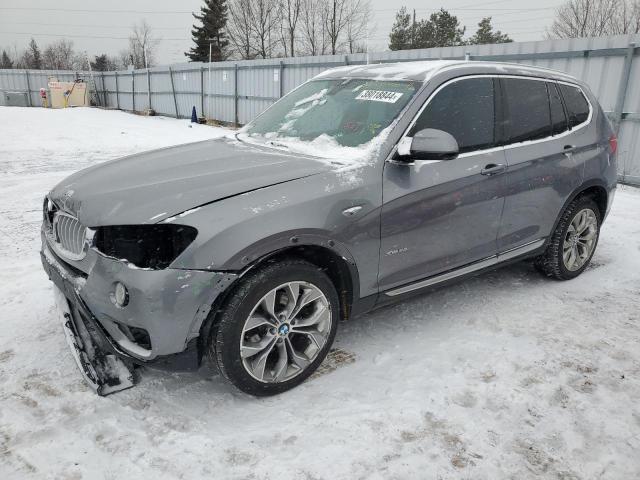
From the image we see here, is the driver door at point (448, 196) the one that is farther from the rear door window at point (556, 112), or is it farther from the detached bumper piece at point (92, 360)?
the detached bumper piece at point (92, 360)

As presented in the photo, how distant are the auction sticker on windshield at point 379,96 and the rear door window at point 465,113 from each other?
0.70 ft

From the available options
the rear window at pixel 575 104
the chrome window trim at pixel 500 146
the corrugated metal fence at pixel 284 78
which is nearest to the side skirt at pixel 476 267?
the chrome window trim at pixel 500 146

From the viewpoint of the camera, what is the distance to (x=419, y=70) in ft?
11.0

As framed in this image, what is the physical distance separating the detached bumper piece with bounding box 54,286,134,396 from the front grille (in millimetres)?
336

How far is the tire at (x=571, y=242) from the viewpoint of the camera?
421 cm

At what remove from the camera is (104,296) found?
2.42 m

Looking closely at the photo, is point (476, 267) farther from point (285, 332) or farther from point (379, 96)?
point (285, 332)

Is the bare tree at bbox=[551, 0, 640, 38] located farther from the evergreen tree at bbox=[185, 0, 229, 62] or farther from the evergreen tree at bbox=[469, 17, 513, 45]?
the evergreen tree at bbox=[185, 0, 229, 62]

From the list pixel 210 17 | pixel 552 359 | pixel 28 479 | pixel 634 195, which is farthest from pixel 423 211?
pixel 210 17

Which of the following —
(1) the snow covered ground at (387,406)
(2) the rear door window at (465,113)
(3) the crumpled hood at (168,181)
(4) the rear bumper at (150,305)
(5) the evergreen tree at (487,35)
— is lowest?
(1) the snow covered ground at (387,406)

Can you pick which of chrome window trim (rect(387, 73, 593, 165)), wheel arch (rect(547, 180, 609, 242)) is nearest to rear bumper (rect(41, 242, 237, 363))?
chrome window trim (rect(387, 73, 593, 165))

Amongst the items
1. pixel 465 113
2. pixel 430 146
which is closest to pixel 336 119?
pixel 430 146

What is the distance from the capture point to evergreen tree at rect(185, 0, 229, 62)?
5409 centimetres

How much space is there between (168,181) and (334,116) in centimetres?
127
